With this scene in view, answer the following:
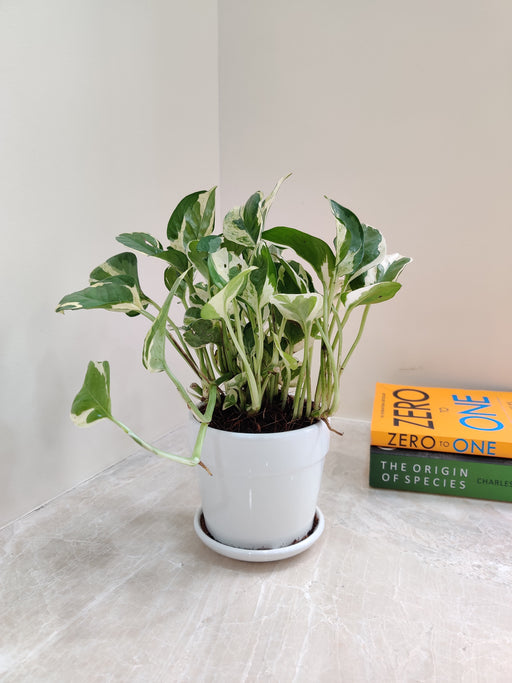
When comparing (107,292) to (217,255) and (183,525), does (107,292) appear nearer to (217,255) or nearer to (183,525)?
(217,255)

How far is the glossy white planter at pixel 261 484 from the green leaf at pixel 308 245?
17 cm

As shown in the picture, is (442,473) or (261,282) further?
(442,473)

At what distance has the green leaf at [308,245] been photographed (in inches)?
19.5

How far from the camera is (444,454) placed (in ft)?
2.38

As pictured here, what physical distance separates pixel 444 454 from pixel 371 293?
0.34 m

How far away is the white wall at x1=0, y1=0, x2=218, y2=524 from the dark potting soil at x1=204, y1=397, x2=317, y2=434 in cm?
26

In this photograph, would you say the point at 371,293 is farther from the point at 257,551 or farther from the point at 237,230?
the point at 257,551

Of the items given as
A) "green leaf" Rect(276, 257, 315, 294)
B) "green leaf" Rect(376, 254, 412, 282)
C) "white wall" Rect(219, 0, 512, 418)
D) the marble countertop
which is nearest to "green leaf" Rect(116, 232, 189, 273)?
"green leaf" Rect(276, 257, 315, 294)

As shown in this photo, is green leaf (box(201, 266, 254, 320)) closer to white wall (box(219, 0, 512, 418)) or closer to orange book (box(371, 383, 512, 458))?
orange book (box(371, 383, 512, 458))

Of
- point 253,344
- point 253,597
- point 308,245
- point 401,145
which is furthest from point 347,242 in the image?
point 401,145

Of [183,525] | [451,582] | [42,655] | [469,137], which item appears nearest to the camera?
[42,655]

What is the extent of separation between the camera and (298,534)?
570 millimetres

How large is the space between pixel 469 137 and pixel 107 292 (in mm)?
716

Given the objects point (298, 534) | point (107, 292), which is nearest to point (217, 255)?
point (107, 292)
